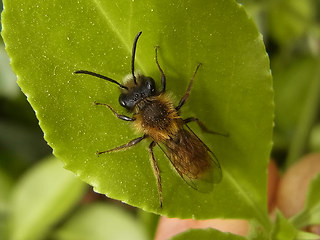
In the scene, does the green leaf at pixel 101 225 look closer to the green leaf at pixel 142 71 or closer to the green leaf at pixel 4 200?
the green leaf at pixel 4 200

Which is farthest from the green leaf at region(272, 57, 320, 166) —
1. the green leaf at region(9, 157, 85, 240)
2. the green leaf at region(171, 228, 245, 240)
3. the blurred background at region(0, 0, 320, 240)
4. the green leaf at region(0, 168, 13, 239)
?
the green leaf at region(0, 168, 13, 239)

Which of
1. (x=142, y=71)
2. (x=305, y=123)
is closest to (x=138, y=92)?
(x=142, y=71)

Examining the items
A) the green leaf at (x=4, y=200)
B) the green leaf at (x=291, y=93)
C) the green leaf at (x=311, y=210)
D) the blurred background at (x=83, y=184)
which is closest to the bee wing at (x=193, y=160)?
the green leaf at (x=311, y=210)

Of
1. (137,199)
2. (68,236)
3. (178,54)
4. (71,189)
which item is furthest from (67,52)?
(68,236)

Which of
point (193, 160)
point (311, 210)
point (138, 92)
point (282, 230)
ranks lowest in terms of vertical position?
point (311, 210)

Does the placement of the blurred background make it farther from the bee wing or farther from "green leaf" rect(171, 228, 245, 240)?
"green leaf" rect(171, 228, 245, 240)

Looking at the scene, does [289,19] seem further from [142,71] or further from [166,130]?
[142,71]

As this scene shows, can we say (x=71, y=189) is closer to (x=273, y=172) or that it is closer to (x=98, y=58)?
(x=273, y=172)
